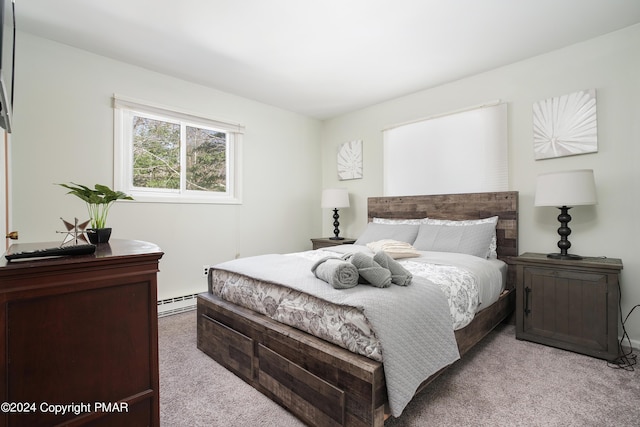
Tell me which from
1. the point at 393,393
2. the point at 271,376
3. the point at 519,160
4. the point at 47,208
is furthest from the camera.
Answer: the point at 519,160

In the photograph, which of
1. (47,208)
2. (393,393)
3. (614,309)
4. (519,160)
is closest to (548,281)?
(614,309)

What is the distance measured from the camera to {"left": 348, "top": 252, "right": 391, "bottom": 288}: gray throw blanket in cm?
160

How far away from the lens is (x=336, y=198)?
4098 mm

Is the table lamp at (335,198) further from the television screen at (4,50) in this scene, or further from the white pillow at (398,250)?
the television screen at (4,50)

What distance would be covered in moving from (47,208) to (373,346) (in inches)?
115

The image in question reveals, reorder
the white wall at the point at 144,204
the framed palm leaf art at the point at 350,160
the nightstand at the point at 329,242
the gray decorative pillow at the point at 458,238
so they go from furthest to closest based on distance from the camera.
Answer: the framed palm leaf art at the point at 350,160 < the nightstand at the point at 329,242 < the gray decorative pillow at the point at 458,238 < the white wall at the point at 144,204

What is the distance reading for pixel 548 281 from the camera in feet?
7.83

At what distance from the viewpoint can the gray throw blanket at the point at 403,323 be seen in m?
1.29

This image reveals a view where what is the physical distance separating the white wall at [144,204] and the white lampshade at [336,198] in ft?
1.95

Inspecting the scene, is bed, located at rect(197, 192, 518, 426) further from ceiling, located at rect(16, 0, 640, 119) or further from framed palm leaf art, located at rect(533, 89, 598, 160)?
ceiling, located at rect(16, 0, 640, 119)

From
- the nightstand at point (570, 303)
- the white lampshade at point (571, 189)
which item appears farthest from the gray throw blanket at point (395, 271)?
the white lampshade at point (571, 189)

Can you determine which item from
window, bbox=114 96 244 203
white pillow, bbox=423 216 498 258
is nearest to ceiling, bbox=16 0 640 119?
window, bbox=114 96 244 203

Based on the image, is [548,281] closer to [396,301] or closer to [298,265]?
[396,301]

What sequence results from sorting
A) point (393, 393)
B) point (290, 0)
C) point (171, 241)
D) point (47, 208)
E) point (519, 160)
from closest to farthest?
point (393, 393) → point (290, 0) → point (47, 208) → point (519, 160) → point (171, 241)
